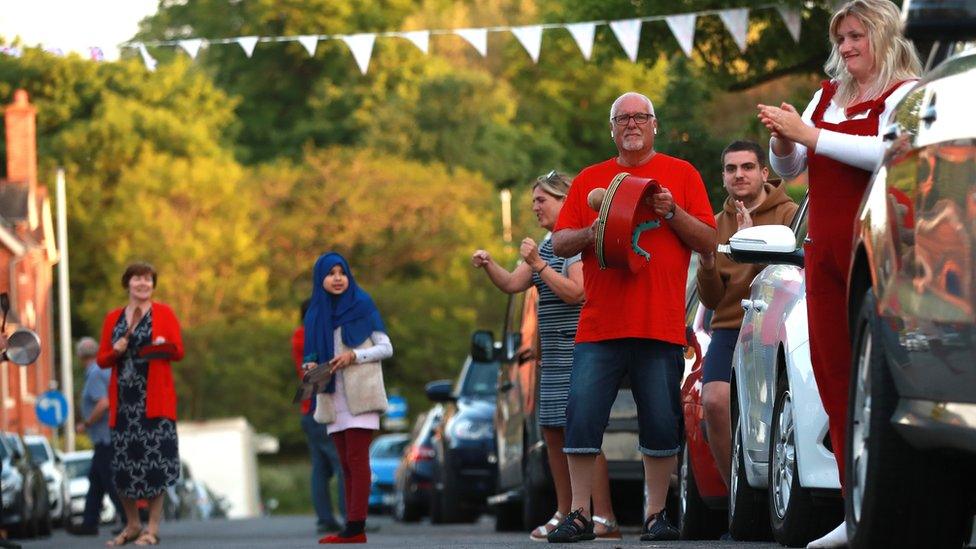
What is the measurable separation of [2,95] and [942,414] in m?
61.7

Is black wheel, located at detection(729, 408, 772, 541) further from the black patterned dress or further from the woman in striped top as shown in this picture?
the black patterned dress

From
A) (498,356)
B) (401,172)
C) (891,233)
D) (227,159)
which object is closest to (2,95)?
(227,159)

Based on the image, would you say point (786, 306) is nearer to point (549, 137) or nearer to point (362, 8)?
point (549, 137)

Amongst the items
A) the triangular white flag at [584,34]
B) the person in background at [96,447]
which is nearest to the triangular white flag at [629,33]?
the triangular white flag at [584,34]

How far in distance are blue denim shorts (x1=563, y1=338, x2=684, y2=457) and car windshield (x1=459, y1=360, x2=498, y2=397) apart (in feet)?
35.0

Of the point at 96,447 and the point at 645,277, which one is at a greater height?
the point at 645,277

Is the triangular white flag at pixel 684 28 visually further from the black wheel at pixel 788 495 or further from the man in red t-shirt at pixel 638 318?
the black wheel at pixel 788 495

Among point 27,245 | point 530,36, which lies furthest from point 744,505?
point 27,245

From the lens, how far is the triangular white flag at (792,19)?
21.1 metres

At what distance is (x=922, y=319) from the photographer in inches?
216

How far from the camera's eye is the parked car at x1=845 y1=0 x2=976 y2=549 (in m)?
5.32

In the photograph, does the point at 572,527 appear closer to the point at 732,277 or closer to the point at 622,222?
the point at 622,222

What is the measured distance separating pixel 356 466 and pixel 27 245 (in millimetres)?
→ 45225

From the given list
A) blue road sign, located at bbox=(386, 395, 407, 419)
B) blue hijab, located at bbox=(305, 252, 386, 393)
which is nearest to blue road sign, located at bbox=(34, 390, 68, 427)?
blue road sign, located at bbox=(386, 395, 407, 419)
